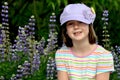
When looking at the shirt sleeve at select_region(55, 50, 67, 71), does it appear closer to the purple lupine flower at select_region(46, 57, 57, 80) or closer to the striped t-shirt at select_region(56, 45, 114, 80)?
the striped t-shirt at select_region(56, 45, 114, 80)

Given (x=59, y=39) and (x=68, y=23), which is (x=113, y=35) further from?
(x=68, y=23)

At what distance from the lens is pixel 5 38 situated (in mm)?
5426

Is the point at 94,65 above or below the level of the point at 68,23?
below

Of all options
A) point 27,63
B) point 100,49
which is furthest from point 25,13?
point 100,49

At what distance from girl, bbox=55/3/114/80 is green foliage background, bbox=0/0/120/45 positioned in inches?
65.9

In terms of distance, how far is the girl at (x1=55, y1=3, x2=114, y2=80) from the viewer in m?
4.23

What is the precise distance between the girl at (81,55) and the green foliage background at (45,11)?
5.49 feet

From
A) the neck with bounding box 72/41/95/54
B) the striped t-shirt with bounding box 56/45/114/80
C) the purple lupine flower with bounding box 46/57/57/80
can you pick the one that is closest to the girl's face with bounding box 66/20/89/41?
the neck with bounding box 72/41/95/54

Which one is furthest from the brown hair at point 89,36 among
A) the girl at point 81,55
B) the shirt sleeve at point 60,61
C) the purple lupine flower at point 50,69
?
the purple lupine flower at point 50,69

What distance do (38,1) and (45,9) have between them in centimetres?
14

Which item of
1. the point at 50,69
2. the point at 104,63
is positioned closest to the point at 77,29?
the point at 104,63

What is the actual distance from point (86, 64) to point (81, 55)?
0.09m

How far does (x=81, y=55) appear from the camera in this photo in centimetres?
Result: 439

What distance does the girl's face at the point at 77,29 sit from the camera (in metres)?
4.21
